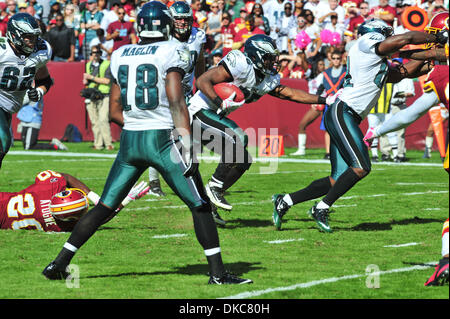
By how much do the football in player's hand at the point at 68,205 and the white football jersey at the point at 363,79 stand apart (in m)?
2.67

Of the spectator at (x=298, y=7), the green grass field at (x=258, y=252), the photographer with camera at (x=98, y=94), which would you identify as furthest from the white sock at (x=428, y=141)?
the photographer with camera at (x=98, y=94)

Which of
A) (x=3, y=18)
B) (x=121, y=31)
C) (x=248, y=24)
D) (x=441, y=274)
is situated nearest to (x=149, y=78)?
(x=441, y=274)

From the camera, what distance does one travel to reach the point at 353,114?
27.1ft

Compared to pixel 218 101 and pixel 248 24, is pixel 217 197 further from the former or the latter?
pixel 248 24

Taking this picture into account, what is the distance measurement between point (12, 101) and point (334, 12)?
1243 cm

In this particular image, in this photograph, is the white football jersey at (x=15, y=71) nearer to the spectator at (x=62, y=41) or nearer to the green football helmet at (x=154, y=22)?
the green football helmet at (x=154, y=22)

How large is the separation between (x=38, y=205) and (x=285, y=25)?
13948 millimetres

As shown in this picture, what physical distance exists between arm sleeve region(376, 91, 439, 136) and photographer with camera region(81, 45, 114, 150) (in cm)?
1062

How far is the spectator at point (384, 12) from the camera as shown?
1786cm

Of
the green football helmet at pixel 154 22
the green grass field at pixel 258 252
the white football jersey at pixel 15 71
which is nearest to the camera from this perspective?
the green grass field at pixel 258 252

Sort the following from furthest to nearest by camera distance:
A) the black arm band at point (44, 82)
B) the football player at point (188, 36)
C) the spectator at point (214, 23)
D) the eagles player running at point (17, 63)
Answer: the spectator at point (214, 23) → the black arm band at point (44, 82) → the football player at point (188, 36) → the eagles player running at point (17, 63)

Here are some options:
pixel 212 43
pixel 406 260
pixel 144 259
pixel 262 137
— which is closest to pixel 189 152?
pixel 144 259

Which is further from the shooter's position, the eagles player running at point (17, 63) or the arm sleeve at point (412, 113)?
the eagles player running at point (17, 63)
